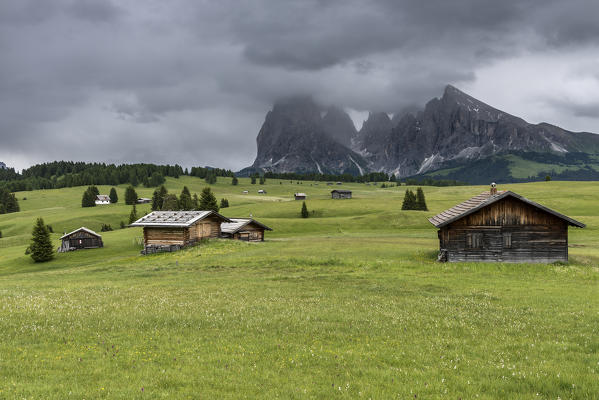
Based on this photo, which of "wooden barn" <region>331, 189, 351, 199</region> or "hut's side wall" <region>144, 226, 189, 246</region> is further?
"wooden barn" <region>331, 189, 351, 199</region>

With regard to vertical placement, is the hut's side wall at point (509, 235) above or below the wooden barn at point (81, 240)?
above

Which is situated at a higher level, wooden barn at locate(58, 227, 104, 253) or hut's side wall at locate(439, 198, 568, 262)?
hut's side wall at locate(439, 198, 568, 262)

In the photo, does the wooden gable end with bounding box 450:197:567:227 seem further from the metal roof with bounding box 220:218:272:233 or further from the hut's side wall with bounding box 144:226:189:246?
the metal roof with bounding box 220:218:272:233

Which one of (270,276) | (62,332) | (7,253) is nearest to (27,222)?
(7,253)

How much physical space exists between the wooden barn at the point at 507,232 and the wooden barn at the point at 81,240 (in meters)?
71.6

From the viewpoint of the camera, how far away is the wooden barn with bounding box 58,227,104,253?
78938mm

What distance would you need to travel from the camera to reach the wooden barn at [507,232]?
35.9 metres

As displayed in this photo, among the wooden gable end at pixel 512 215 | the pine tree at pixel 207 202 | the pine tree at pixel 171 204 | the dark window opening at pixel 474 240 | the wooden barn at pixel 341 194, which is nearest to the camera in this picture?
the wooden gable end at pixel 512 215

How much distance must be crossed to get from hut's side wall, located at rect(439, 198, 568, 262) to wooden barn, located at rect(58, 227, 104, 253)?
71.7 m

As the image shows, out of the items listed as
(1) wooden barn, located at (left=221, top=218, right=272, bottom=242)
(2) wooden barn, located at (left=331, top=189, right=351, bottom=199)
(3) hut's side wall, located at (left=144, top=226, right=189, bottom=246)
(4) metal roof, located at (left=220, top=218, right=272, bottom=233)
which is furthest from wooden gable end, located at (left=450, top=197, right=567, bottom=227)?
(2) wooden barn, located at (left=331, top=189, right=351, bottom=199)

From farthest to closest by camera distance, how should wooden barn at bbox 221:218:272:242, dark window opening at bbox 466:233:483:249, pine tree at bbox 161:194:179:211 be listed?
1. pine tree at bbox 161:194:179:211
2. wooden barn at bbox 221:218:272:242
3. dark window opening at bbox 466:233:483:249

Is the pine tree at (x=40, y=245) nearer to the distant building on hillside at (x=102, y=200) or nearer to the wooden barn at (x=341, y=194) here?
the distant building on hillside at (x=102, y=200)

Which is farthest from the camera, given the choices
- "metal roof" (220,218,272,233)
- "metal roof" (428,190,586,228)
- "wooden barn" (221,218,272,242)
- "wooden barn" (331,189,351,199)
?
"wooden barn" (331,189,351,199)

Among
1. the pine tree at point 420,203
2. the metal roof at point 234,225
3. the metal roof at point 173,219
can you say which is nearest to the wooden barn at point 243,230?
the metal roof at point 234,225
